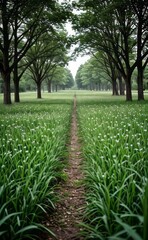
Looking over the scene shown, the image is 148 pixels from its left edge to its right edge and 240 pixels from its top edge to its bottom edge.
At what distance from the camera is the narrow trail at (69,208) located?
10.4ft

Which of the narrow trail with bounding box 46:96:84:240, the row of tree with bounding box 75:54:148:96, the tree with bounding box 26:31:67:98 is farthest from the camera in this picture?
the row of tree with bounding box 75:54:148:96

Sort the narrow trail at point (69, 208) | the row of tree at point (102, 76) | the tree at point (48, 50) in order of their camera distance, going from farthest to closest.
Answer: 1. the row of tree at point (102, 76)
2. the tree at point (48, 50)
3. the narrow trail at point (69, 208)

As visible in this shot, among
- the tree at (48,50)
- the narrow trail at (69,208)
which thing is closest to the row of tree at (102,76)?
the tree at (48,50)

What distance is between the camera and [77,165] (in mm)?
5992

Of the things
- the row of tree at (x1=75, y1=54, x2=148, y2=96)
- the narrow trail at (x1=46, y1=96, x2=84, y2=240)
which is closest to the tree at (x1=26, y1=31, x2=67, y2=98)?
the row of tree at (x1=75, y1=54, x2=148, y2=96)

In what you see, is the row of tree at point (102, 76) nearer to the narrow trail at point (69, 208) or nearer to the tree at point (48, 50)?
the tree at point (48, 50)

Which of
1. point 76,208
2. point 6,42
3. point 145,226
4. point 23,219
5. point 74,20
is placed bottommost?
point 76,208

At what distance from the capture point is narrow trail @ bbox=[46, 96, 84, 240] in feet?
10.4

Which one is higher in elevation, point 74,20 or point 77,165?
point 74,20

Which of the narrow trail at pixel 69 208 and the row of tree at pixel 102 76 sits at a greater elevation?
the row of tree at pixel 102 76

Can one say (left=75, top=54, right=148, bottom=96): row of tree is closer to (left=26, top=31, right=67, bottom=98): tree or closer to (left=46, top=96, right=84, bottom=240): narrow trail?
(left=26, top=31, right=67, bottom=98): tree

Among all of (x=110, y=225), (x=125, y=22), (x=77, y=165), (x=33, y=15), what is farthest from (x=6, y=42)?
(x=110, y=225)

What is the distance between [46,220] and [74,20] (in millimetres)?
20295

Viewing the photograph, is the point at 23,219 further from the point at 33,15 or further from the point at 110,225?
the point at 33,15
